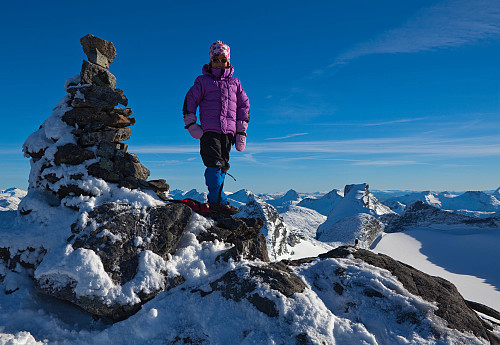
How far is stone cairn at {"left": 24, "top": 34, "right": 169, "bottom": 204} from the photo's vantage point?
6.34m

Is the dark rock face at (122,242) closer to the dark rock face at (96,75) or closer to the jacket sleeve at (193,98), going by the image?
the jacket sleeve at (193,98)

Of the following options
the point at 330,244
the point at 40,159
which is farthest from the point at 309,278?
the point at 330,244

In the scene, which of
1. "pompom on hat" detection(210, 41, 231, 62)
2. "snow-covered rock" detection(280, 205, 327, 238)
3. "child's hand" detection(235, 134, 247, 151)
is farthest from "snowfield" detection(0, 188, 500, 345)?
"snow-covered rock" detection(280, 205, 327, 238)

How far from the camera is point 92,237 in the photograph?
17.1 feet

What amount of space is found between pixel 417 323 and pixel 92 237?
19.2ft

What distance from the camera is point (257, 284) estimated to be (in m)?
4.71

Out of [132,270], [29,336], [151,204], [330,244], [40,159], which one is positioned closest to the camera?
[29,336]

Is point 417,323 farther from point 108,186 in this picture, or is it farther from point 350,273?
point 108,186

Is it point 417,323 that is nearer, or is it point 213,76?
point 417,323

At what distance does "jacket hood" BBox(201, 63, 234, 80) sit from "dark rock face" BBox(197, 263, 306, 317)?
4.98 m

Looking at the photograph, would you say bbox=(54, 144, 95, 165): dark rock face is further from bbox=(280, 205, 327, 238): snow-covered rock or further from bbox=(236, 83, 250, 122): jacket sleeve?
bbox=(280, 205, 327, 238): snow-covered rock

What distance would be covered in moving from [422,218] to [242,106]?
23.0 meters

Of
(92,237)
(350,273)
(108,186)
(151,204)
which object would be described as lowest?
(350,273)

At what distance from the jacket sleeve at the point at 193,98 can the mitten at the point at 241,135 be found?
126 centimetres
